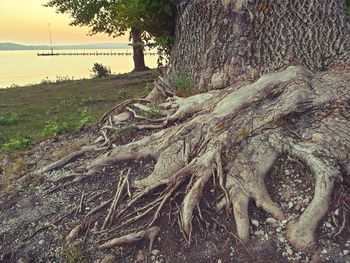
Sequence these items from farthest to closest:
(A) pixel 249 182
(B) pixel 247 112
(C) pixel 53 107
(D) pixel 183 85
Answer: (C) pixel 53 107
(D) pixel 183 85
(B) pixel 247 112
(A) pixel 249 182

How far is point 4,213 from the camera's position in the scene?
5660mm

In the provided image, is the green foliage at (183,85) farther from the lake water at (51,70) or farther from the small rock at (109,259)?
the lake water at (51,70)

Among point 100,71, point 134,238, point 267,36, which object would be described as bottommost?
point 134,238

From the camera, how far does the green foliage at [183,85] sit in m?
6.94

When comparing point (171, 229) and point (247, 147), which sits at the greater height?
point (247, 147)

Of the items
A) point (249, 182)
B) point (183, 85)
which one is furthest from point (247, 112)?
point (183, 85)

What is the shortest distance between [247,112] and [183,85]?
181 centimetres

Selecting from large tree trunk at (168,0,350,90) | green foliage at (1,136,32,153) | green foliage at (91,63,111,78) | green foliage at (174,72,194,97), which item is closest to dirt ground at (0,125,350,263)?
green foliage at (174,72,194,97)

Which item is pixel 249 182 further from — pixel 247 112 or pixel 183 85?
pixel 183 85

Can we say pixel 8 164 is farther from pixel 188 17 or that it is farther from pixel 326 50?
pixel 326 50

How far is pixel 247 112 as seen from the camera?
548cm

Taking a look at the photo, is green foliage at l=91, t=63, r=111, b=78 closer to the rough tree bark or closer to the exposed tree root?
the rough tree bark

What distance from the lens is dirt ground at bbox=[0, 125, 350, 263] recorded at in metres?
4.39

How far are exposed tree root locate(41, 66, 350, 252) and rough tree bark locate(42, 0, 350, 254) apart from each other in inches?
0.5
